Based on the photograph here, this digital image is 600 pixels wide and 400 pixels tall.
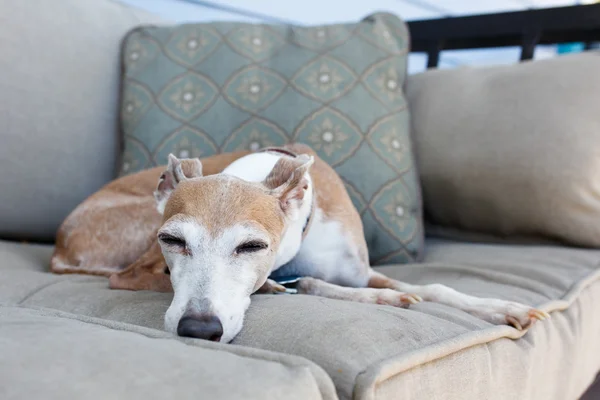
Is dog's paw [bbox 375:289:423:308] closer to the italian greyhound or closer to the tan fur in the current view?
the italian greyhound

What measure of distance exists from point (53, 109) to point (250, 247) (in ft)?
4.26

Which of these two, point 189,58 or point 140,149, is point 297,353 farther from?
point 189,58

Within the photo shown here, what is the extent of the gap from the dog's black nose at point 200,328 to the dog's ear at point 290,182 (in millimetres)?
440

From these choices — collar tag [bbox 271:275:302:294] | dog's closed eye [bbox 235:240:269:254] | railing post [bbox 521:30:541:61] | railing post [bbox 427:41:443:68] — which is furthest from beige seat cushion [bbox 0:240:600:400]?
railing post [bbox 427:41:443:68]

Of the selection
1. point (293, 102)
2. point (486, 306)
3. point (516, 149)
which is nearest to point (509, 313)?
point (486, 306)

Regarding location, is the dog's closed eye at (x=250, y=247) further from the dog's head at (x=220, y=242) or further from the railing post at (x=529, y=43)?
the railing post at (x=529, y=43)

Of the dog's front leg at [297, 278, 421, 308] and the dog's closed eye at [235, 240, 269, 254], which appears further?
the dog's front leg at [297, 278, 421, 308]

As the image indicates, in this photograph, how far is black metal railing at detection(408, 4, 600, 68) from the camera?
8.67 ft

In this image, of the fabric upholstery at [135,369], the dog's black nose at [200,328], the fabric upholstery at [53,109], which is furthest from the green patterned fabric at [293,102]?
the fabric upholstery at [135,369]

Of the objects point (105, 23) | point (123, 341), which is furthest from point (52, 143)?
point (123, 341)

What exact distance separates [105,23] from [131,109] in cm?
40

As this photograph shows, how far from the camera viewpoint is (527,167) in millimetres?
2176

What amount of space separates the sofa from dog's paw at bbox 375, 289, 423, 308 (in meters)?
0.04

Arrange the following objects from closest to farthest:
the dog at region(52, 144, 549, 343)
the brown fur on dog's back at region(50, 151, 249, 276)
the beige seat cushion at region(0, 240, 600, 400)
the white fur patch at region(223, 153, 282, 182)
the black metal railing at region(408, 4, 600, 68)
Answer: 1. the beige seat cushion at region(0, 240, 600, 400)
2. the dog at region(52, 144, 549, 343)
3. the white fur patch at region(223, 153, 282, 182)
4. the brown fur on dog's back at region(50, 151, 249, 276)
5. the black metal railing at region(408, 4, 600, 68)
